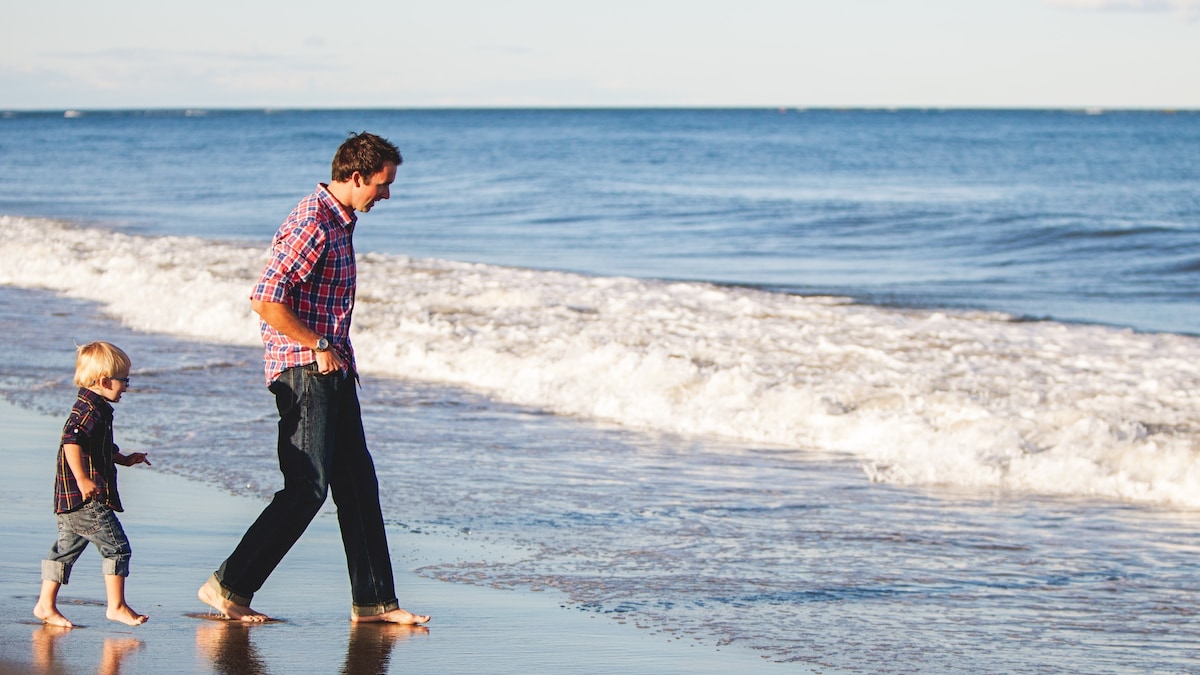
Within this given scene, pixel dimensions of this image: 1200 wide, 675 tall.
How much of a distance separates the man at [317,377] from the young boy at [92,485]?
362 mm

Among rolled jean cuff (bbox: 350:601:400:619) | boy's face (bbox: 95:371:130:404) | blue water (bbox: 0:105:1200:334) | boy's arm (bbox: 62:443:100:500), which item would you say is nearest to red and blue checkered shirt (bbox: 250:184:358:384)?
boy's face (bbox: 95:371:130:404)

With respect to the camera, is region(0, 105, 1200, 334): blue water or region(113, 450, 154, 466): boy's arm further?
region(0, 105, 1200, 334): blue water

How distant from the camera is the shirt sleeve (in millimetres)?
4188

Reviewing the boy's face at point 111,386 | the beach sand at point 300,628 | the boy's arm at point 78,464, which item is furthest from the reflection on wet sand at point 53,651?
the boy's face at point 111,386

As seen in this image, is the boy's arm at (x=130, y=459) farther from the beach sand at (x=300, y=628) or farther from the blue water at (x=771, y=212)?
the blue water at (x=771, y=212)

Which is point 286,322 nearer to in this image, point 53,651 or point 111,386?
point 111,386

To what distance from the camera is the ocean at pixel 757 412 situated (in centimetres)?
542

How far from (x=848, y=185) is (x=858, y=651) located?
3843cm

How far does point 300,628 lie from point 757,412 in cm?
546

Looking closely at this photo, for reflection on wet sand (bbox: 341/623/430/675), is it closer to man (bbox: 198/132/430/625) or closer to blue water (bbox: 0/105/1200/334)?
man (bbox: 198/132/430/625)

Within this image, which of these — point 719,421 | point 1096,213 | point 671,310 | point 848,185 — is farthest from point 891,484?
point 848,185

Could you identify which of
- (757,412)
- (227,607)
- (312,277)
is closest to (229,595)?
(227,607)

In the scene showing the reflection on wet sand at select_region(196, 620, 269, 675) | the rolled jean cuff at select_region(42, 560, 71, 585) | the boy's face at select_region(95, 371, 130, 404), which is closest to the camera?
the reflection on wet sand at select_region(196, 620, 269, 675)

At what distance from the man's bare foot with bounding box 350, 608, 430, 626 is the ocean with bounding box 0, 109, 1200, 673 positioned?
0.71 meters
